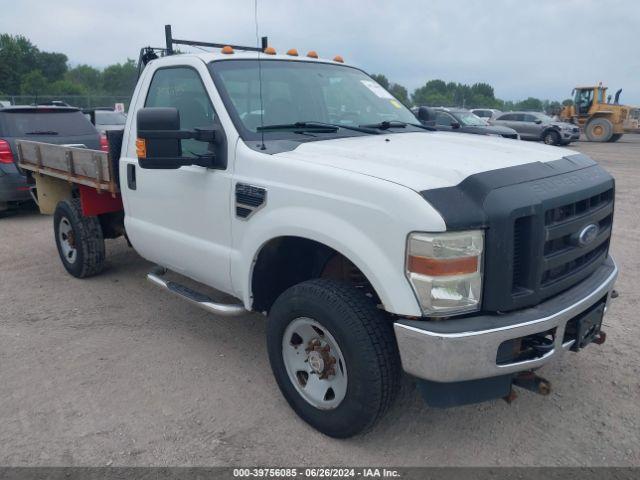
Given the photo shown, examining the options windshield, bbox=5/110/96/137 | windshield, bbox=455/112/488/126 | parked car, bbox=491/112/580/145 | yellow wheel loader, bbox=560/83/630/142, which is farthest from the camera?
yellow wheel loader, bbox=560/83/630/142

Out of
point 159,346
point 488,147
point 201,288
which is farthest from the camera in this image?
point 201,288

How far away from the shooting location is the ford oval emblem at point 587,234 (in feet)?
9.32

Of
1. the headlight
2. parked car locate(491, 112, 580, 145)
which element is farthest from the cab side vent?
parked car locate(491, 112, 580, 145)

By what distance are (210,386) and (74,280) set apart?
276 centimetres

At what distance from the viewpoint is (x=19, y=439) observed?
10.0 feet

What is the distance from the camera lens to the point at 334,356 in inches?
116

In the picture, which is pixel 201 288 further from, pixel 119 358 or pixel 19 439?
pixel 19 439

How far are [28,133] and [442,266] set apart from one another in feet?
25.3

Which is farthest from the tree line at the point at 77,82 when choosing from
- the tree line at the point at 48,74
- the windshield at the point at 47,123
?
the windshield at the point at 47,123

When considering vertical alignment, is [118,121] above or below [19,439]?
above

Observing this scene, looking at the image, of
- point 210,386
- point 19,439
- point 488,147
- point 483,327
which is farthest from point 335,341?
point 19,439

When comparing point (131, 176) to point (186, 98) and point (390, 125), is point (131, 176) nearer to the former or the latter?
point (186, 98)

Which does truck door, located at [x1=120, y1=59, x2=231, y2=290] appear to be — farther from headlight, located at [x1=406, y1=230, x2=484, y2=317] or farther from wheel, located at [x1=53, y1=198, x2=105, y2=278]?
headlight, located at [x1=406, y1=230, x2=484, y2=317]

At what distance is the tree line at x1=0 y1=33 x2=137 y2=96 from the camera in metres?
45.8
